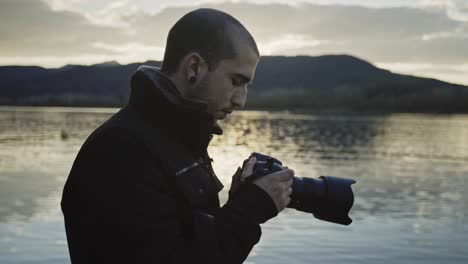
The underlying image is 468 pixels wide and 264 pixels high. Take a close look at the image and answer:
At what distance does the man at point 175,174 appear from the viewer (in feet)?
7.36

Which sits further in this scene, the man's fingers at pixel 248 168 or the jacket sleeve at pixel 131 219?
the man's fingers at pixel 248 168

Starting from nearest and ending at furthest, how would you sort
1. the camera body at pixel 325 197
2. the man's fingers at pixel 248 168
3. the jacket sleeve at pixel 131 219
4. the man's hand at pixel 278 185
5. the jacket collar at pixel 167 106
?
the jacket sleeve at pixel 131 219 < the jacket collar at pixel 167 106 < the man's hand at pixel 278 185 < the man's fingers at pixel 248 168 < the camera body at pixel 325 197

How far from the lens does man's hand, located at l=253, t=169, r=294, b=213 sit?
2.60 meters

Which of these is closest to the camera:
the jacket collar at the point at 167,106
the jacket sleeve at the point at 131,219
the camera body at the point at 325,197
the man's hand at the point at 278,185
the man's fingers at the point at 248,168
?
the jacket sleeve at the point at 131,219

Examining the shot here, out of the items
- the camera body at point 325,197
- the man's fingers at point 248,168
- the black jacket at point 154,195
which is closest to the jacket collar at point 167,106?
the black jacket at point 154,195

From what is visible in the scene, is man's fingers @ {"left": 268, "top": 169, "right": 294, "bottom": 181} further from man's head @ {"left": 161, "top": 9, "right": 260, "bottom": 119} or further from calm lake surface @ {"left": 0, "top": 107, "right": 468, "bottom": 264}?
calm lake surface @ {"left": 0, "top": 107, "right": 468, "bottom": 264}

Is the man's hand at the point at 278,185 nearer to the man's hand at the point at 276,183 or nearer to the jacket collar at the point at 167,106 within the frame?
the man's hand at the point at 276,183

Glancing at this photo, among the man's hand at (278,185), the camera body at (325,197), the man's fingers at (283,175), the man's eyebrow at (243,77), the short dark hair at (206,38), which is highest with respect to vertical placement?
the short dark hair at (206,38)

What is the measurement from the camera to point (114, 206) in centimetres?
223

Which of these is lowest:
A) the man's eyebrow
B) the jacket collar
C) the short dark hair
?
the jacket collar

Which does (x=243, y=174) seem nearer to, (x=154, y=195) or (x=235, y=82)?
(x=235, y=82)

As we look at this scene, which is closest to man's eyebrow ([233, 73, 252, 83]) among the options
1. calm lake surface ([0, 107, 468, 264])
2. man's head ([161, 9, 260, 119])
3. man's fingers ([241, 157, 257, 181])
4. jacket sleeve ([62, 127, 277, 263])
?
man's head ([161, 9, 260, 119])

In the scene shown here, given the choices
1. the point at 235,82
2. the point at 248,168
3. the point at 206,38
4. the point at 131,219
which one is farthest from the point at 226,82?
the point at 131,219

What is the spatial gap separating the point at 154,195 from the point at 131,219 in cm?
12
